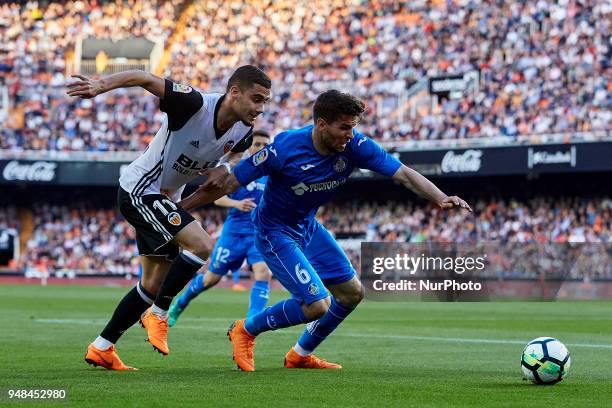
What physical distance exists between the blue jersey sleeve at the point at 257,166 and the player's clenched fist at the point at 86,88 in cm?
138

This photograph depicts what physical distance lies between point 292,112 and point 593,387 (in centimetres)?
3245

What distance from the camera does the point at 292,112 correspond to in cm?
3972

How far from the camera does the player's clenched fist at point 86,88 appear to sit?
7.38 m

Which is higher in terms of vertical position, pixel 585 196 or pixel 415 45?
pixel 415 45

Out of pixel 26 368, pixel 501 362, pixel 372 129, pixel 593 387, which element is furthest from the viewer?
pixel 372 129

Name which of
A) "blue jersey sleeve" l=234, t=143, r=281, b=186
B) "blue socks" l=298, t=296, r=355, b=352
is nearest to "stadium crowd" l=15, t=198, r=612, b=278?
"blue socks" l=298, t=296, r=355, b=352

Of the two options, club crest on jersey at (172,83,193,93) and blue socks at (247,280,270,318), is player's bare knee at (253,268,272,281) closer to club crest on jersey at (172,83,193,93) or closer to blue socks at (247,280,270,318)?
blue socks at (247,280,270,318)

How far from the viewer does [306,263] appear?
870 centimetres

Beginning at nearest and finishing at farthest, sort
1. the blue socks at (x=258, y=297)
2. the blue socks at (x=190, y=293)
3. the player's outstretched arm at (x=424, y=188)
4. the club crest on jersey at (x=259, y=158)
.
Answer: the player's outstretched arm at (x=424, y=188) < the club crest on jersey at (x=259, y=158) < the blue socks at (x=258, y=297) < the blue socks at (x=190, y=293)

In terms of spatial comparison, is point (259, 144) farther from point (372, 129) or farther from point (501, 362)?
point (372, 129)

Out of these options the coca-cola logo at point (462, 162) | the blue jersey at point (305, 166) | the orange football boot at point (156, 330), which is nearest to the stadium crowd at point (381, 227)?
the coca-cola logo at point (462, 162)

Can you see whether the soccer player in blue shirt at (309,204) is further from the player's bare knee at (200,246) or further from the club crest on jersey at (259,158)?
the player's bare knee at (200,246)

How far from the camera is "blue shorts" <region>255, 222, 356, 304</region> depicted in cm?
865

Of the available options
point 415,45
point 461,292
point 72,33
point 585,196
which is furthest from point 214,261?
point 72,33
